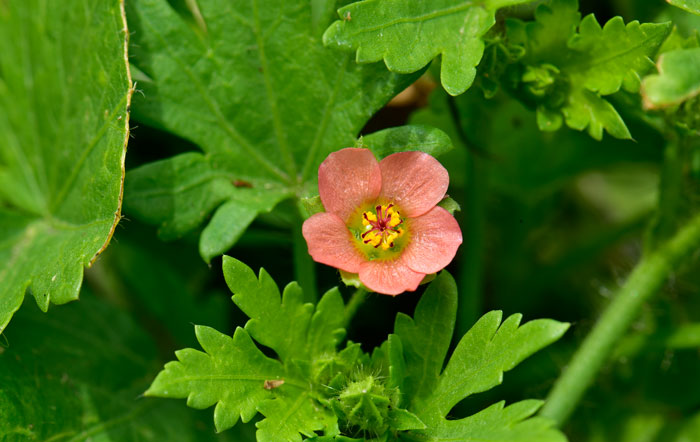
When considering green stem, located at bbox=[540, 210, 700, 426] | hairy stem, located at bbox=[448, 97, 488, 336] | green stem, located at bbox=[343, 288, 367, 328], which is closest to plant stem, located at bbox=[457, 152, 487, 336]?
hairy stem, located at bbox=[448, 97, 488, 336]

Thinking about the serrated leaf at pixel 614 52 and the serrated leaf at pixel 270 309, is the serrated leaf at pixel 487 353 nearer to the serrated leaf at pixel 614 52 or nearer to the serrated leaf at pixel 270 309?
the serrated leaf at pixel 270 309

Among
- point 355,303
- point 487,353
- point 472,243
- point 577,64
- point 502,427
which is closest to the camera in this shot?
point 502,427

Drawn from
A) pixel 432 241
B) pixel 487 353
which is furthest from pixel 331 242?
pixel 487 353

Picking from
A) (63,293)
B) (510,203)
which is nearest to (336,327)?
(63,293)

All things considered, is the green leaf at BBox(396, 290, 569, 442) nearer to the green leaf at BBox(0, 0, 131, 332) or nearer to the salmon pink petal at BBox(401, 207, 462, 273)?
the salmon pink petal at BBox(401, 207, 462, 273)

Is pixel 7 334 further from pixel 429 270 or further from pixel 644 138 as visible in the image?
pixel 644 138

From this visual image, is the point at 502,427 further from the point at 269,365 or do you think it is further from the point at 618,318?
the point at 618,318

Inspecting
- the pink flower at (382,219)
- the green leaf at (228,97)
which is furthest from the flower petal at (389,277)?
the green leaf at (228,97)
